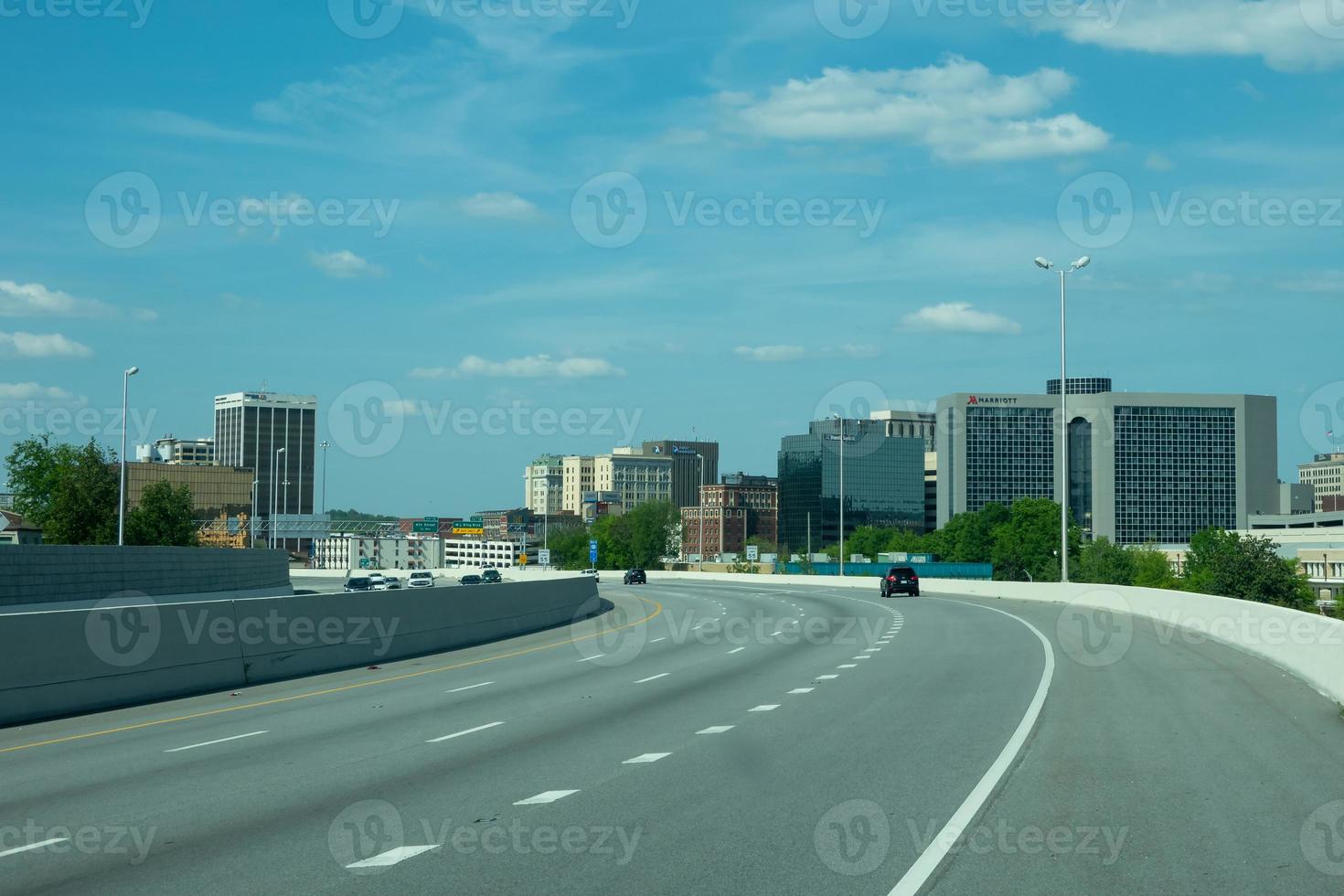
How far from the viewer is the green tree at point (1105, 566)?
520 ft

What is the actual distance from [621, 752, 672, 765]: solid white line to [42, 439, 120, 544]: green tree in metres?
88.4

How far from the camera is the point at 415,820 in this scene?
9.66 m

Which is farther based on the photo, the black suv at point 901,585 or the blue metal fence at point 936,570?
the blue metal fence at point 936,570

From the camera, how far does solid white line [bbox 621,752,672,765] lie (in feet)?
40.6

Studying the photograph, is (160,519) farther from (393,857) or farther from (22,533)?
(393,857)

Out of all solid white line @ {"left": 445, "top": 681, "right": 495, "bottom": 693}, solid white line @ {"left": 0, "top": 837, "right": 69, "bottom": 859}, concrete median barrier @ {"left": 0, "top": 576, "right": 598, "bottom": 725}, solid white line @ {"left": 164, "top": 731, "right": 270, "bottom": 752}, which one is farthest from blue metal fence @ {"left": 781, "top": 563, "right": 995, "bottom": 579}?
solid white line @ {"left": 0, "top": 837, "right": 69, "bottom": 859}

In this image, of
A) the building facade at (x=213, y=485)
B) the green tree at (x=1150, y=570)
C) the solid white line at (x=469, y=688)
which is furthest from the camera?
the building facade at (x=213, y=485)

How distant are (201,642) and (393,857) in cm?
1389

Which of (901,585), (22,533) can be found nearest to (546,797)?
(901,585)

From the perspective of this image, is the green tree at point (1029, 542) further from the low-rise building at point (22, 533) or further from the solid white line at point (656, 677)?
the solid white line at point (656, 677)

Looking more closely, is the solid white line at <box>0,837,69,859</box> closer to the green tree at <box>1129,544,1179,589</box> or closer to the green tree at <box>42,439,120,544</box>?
the green tree at <box>42,439,120,544</box>

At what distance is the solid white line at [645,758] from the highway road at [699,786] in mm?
51

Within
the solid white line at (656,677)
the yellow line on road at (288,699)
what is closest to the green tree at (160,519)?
the yellow line on road at (288,699)

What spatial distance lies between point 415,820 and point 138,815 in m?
2.10
